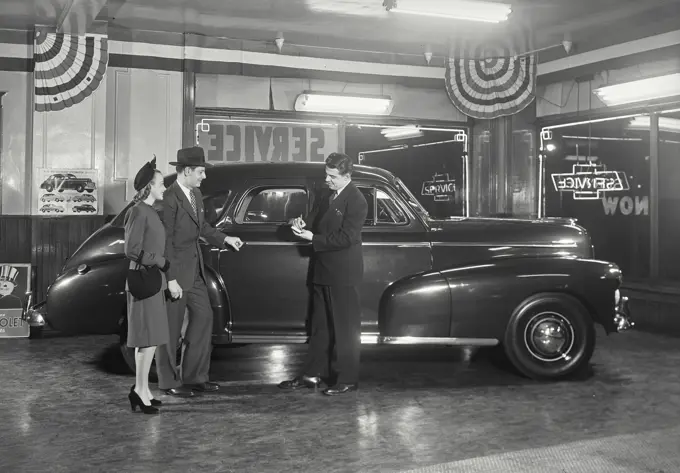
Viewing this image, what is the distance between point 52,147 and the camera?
388 inches

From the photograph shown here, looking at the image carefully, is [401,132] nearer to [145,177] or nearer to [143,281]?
[145,177]

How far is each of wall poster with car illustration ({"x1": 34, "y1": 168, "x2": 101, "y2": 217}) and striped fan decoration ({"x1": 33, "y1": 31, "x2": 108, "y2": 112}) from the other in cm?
80

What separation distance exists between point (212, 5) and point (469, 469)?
257 inches

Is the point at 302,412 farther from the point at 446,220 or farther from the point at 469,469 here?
the point at 446,220

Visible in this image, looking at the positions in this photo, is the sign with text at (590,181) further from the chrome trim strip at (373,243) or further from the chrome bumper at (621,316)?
the chrome trim strip at (373,243)

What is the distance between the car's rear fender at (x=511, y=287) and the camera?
6.70m

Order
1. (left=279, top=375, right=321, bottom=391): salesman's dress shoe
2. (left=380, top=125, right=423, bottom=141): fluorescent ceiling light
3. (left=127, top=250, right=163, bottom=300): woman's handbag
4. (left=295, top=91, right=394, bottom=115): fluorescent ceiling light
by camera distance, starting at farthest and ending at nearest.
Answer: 1. (left=380, top=125, right=423, bottom=141): fluorescent ceiling light
2. (left=295, top=91, right=394, bottom=115): fluorescent ceiling light
3. (left=279, top=375, right=321, bottom=391): salesman's dress shoe
4. (left=127, top=250, right=163, bottom=300): woman's handbag

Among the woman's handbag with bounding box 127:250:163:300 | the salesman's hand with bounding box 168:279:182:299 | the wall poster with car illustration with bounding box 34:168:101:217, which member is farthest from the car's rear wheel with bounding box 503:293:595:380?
the wall poster with car illustration with bounding box 34:168:101:217

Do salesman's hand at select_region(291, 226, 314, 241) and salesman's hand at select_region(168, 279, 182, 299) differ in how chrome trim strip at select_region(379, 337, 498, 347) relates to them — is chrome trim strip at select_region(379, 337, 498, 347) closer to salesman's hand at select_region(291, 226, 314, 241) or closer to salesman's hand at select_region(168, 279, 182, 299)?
salesman's hand at select_region(291, 226, 314, 241)

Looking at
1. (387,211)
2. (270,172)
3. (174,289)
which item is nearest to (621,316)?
(387,211)

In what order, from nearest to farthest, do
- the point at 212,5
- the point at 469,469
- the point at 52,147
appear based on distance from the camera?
1. the point at 469,469
2. the point at 212,5
3. the point at 52,147

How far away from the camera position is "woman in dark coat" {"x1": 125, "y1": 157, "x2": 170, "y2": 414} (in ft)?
17.8

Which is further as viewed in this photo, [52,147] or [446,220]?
[52,147]

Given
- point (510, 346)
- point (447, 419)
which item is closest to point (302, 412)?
point (447, 419)
